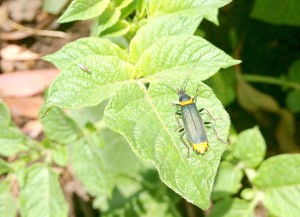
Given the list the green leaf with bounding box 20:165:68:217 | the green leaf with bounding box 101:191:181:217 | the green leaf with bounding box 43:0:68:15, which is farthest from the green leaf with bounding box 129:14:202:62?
the green leaf with bounding box 43:0:68:15

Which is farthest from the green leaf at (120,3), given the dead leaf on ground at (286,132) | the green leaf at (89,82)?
the dead leaf on ground at (286,132)

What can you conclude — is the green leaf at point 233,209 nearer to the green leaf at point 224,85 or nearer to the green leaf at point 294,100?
the green leaf at point 224,85

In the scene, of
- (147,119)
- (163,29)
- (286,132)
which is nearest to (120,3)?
(163,29)

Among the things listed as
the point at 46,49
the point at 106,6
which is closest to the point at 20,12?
the point at 46,49

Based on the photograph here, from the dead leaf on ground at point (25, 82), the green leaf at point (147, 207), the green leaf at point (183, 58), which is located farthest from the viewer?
the dead leaf on ground at point (25, 82)

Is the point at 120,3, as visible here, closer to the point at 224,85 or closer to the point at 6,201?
the point at 6,201
